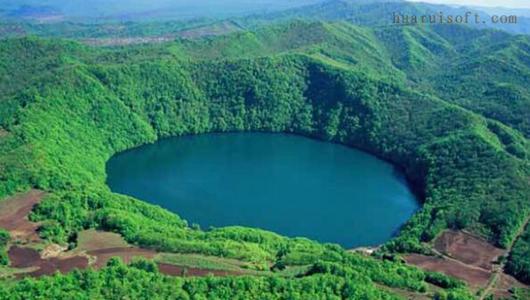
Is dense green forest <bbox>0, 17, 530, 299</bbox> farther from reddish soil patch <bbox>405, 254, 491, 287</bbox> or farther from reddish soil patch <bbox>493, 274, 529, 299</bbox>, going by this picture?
reddish soil patch <bbox>405, 254, 491, 287</bbox>

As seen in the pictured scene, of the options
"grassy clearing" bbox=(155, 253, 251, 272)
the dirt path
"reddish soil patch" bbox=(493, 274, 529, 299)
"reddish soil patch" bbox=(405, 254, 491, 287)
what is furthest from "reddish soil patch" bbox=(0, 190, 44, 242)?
"reddish soil patch" bbox=(493, 274, 529, 299)

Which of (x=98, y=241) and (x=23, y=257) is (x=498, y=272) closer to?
(x=98, y=241)

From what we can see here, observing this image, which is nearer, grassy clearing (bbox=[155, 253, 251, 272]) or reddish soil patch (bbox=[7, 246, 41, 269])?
grassy clearing (bbox=[155, 253, 251, 272])

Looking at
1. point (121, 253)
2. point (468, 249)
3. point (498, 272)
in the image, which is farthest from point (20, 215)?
point (498, 272)

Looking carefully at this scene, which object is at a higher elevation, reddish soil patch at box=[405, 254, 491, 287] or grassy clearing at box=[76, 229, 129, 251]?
grassy clearing at box=[76, 229, 129, 251]

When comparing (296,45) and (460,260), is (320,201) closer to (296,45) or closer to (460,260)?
(460,260)

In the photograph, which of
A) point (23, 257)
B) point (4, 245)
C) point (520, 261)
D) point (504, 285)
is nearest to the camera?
point (23, 257)
